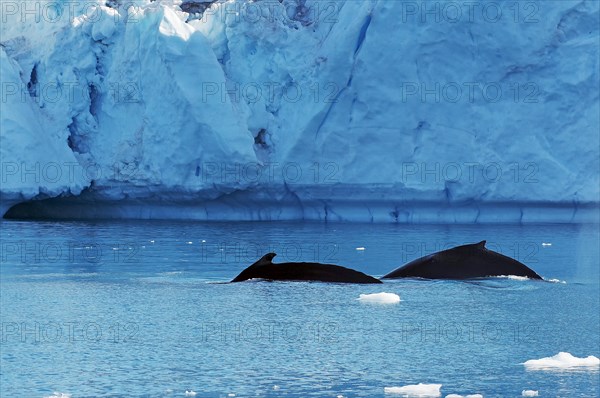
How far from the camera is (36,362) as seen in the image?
7.77m

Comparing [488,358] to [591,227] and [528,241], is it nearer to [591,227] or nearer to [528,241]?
[528,241]

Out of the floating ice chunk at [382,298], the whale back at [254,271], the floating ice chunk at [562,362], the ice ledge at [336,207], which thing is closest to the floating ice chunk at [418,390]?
the floating ice chunk at [562,362]

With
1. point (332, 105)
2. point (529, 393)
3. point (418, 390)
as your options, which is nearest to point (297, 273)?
point (418, 390)

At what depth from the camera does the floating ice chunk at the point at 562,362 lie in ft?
24.6

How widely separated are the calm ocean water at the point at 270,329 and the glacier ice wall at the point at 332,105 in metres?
5.74

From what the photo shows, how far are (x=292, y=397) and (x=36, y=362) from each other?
2.17 m

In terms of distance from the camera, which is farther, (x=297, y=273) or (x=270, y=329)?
(x=297, y=273)

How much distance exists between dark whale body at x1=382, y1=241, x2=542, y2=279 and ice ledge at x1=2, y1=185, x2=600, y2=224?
893 centimetres

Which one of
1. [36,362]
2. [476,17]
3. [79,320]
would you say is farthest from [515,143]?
[36,362]

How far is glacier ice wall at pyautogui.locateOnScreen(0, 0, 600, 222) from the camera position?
21.1m

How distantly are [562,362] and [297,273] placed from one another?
527 cm

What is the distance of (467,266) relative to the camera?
1291 cm

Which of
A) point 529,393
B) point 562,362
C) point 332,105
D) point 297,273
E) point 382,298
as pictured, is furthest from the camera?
point 332,105

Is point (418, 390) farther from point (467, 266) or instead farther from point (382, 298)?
point (467, 266)
